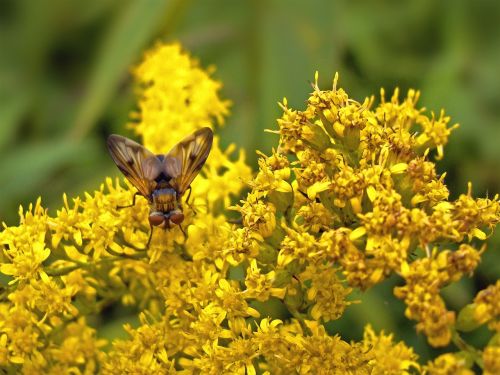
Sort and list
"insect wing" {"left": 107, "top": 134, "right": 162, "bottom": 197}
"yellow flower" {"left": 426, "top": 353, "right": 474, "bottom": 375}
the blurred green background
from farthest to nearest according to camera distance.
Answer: the blurred green background
"insect wing" {"left": 107, "top": 134, "right": 162, "bottom": 197}
"yellow flower" {"left": 426, "top": 353, "right": 474, "bottom": 375}

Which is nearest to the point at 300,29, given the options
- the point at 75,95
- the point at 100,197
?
the point at 75,95

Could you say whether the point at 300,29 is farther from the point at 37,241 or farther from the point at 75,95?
the point at 37,241

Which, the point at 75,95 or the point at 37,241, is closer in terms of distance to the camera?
the point at 37,241

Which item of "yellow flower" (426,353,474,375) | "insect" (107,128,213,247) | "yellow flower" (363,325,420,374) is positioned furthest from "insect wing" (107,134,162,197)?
"yellow flower" (426,353,474,375)

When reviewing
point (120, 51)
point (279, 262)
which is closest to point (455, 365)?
point (279, 262)

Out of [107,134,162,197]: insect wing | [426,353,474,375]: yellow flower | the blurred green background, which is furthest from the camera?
the blurred green background

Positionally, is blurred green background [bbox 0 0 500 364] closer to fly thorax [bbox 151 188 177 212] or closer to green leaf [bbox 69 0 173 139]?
green leaf [bbox 69 0 173 139]
